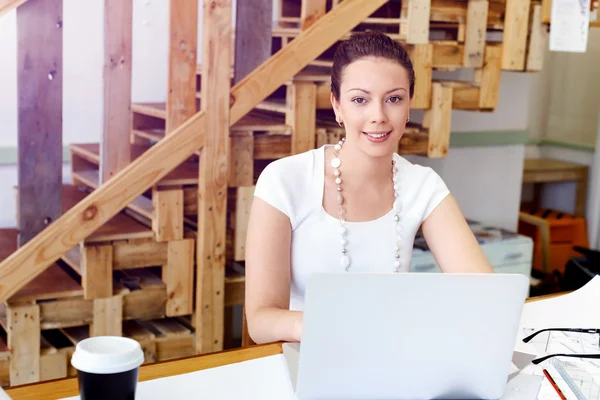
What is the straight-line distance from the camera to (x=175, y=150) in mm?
2754

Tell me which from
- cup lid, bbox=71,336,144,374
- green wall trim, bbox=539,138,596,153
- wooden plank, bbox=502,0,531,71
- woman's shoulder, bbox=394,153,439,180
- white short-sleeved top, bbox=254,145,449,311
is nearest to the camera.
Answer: cup lid, bbox=71,336,144,374

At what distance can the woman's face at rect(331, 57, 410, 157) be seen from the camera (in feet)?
5.75

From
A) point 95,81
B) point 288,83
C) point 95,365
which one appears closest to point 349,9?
point 288,83

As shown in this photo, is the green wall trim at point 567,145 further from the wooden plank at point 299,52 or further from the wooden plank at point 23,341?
the wooden plank at point 23,341

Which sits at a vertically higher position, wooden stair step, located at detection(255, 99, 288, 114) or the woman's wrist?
wooden stair step, located at detection(255, 99, 288, 114)

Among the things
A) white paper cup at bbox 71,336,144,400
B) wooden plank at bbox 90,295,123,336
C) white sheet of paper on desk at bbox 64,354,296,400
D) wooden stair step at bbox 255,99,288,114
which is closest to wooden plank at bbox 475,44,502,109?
wooden stair step at bbox 255,99,288,114

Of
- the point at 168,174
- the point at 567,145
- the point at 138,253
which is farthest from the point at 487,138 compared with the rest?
the point at 138,253

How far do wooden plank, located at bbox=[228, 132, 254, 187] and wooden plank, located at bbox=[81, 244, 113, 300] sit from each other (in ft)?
1.72

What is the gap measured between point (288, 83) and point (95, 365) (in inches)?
82.9

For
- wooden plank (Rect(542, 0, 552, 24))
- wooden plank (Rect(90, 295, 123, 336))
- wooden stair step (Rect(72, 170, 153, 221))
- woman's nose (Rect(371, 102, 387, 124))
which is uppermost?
wooden plank (Rect(542, 0, 552, 24))

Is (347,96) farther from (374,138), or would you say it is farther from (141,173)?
(141,173)

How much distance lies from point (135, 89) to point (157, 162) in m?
0.80

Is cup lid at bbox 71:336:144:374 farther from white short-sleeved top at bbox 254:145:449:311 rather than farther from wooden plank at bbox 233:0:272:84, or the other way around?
wooden plank at bbox 233:0:272:84

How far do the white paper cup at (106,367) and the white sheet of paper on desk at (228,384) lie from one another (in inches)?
7.7
